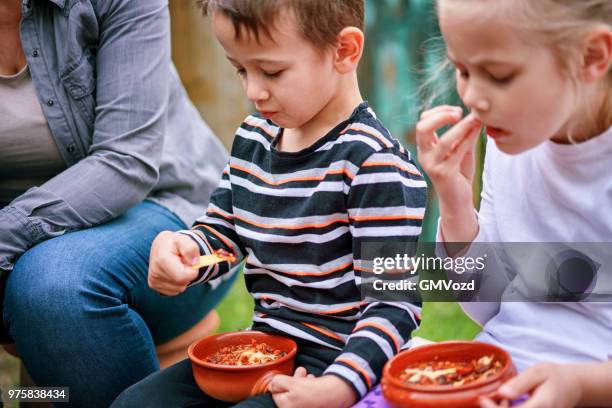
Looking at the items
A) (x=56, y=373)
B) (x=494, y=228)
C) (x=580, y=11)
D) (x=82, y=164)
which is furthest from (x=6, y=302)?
(x=580, y=11)

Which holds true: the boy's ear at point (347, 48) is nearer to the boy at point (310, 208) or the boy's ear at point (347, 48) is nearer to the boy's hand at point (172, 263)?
the boy at point (310, 208)

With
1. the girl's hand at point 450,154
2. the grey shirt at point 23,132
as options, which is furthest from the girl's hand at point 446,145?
the grey shirt at point 23,132

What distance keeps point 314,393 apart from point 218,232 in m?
0.58

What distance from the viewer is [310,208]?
1856mm

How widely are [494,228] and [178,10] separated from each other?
121 inches

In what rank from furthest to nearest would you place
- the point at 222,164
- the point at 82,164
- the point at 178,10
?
the point at 178,10, the point at 222,164, the point at 82,164

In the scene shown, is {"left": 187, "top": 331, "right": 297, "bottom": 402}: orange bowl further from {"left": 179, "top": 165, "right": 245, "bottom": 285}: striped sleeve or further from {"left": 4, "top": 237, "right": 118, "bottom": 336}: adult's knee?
{"left": 4, "top": 237, "right": 118, "bottom": 336}: adult's knee

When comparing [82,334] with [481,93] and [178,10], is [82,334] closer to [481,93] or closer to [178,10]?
[481,93]

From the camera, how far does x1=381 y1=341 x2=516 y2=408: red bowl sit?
141 cm

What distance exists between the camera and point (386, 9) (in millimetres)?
4098

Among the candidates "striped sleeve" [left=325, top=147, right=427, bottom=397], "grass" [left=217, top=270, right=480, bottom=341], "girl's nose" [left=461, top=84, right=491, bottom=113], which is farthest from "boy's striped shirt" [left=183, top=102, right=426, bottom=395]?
"grass" [left=217, top=270, right=480, bottom=341]

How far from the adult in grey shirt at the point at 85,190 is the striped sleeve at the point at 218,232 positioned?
1.04 feet

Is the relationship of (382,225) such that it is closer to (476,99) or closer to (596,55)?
(476,99)

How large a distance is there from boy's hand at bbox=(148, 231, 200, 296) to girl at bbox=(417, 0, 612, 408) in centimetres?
57
